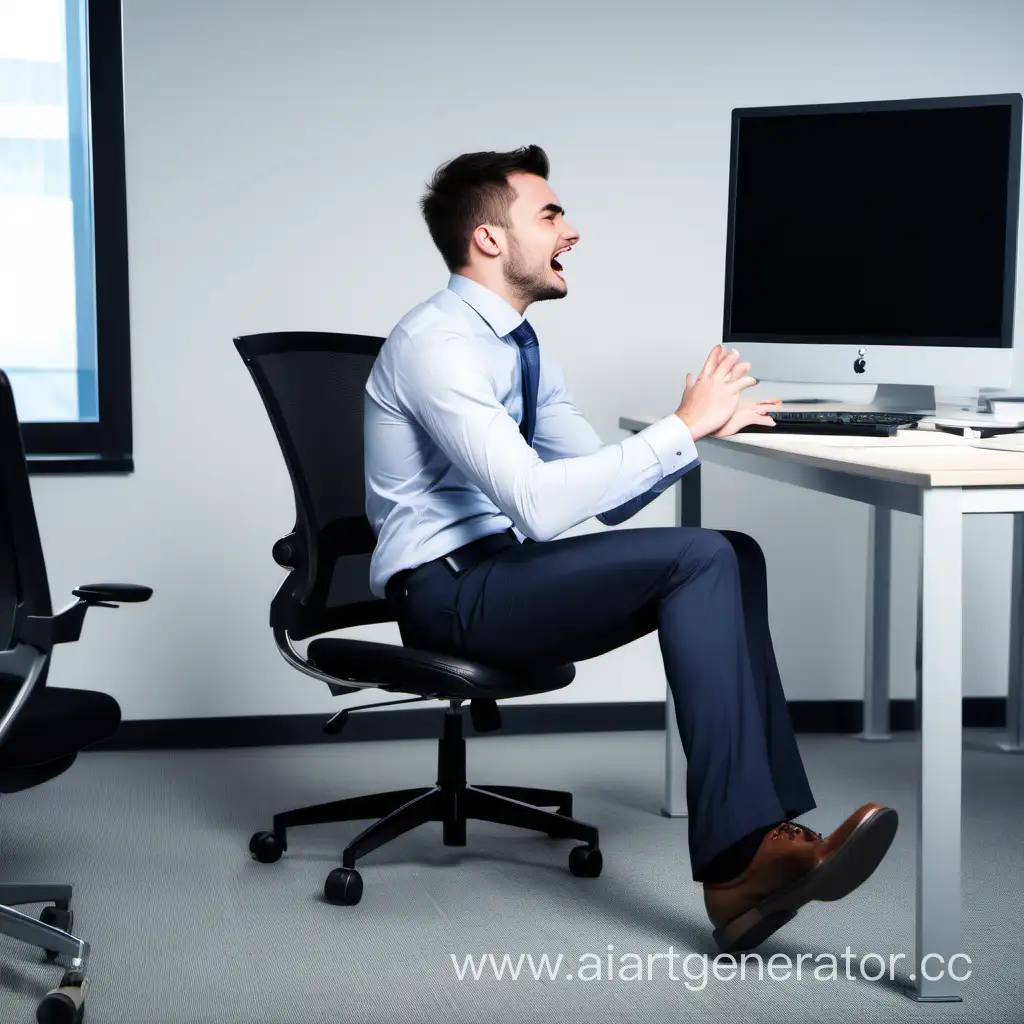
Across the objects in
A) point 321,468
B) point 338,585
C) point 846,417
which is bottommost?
point 338,585

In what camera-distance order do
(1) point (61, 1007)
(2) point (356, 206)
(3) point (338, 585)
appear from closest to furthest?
(1) point (61, 1007), (3) point (338, 585), (2) point (356, 206)

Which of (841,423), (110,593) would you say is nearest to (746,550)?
(841,423)

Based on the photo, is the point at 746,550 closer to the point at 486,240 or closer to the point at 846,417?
the point at 846,417

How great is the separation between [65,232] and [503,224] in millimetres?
1502

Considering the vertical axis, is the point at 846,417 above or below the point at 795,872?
above

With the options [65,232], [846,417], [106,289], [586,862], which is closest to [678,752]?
[586,862]

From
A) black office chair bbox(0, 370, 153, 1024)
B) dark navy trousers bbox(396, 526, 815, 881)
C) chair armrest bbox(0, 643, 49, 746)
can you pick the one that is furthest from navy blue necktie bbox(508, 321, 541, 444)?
chair armrest bbox(0, 643, 49, 746)

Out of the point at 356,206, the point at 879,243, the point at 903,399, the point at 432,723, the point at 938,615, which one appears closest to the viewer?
the point at 938,615

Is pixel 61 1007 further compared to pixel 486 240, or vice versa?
pixel 486 240

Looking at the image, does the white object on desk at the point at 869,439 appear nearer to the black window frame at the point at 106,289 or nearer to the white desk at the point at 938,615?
the white desk at the point at 938,615

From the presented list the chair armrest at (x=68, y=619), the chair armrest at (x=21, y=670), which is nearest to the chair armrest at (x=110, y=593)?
the chair armrest at (x=68, y=619)

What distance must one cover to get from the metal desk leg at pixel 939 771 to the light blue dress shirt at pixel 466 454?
416mm

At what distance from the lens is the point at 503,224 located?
227cm

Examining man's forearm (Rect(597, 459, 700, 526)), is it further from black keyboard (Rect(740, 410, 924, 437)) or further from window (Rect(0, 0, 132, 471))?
window (Rect(0, 0, 132, 471))
